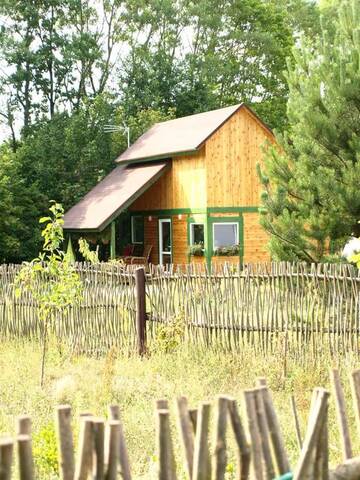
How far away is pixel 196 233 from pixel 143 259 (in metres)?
1.94

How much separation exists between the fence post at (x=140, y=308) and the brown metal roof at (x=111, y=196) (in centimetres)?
1329

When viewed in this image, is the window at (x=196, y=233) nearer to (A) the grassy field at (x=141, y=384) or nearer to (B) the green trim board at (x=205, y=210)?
(B) the green trim board at (x=205, y=210)

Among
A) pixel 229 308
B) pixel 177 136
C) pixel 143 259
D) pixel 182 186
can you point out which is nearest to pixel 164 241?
pixel 143 259

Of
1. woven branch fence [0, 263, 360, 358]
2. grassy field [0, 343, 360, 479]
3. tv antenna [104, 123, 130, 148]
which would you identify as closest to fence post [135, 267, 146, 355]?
woven branch fence [0, 263, 360, 358]

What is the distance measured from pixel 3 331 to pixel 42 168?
59.5 ft

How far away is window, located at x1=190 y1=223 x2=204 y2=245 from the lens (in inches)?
941

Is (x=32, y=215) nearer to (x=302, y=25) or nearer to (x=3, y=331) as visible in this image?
(x=3, y=331)

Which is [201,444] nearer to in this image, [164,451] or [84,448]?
[164,451]

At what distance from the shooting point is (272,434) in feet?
9.64

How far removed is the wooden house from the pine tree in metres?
12.4

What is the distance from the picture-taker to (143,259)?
956 inches

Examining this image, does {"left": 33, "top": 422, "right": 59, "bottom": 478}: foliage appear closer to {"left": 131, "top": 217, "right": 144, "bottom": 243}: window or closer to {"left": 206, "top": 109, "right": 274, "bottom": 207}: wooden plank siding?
{"left": 206, "top": 109, "right": 274, "bottom": 207}: wooden plank siding

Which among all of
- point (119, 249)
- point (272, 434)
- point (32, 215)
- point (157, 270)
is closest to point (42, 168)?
point (32, 215)

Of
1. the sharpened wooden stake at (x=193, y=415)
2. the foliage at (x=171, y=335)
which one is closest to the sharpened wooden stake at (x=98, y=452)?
the sharpened wooden stake at (x=193, y=415)
